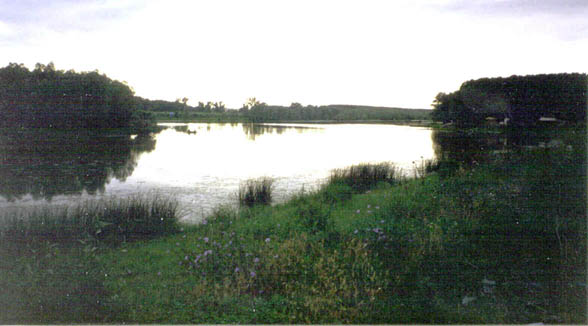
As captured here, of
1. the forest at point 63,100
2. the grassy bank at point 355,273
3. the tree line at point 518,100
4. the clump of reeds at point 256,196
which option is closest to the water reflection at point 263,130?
the forest at point 63,100

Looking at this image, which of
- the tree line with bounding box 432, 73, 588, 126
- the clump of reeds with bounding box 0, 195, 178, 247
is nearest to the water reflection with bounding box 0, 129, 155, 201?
the clump of reeds with bounding box 0, 195, 178, 247

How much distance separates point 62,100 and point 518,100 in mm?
35556

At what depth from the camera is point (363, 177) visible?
13398 millimetres

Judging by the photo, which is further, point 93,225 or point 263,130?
point 263,130

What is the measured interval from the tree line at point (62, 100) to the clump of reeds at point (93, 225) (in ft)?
55.6

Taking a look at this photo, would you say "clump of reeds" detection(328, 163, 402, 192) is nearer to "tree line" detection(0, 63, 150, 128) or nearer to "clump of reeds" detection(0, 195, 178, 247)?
"clump of reeds" detection(0, 195, 178, 247)

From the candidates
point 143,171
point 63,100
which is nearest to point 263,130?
point 63,100

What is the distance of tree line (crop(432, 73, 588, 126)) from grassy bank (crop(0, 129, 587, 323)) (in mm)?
4298

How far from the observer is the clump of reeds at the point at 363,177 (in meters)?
12.7

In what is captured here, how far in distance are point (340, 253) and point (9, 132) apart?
2511 centimetres

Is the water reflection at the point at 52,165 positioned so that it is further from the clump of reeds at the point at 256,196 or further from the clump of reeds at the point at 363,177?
the clump of reeds at the point at 363,177

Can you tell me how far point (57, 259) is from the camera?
500 cm

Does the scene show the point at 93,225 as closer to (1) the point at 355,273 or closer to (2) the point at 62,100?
(1) the point at 355,273

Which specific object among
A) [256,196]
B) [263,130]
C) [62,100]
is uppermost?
[62,100]
